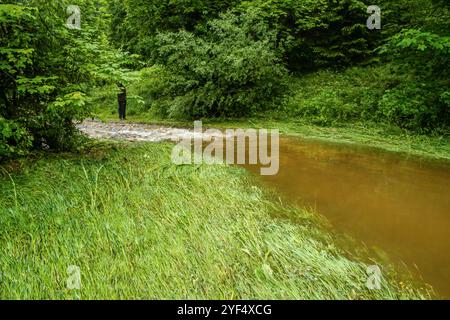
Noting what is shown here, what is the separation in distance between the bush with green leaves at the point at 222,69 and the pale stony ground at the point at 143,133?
155 centimetres

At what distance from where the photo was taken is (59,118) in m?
5.96

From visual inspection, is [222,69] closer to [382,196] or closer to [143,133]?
[143,133]

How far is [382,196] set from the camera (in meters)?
5.62

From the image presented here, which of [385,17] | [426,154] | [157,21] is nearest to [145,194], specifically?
[426,154]

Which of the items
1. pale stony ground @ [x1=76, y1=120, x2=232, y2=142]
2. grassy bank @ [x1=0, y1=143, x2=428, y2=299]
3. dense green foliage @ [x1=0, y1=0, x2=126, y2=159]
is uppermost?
dense green foliage @ [x1=0, y1=0, x2=126, y2=159]

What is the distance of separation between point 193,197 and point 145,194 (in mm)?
682

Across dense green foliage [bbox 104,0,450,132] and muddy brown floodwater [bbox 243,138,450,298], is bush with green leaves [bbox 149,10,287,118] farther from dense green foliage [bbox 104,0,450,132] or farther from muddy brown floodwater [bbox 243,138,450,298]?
muddy brown floodwater [bbox 243,138,450,298]

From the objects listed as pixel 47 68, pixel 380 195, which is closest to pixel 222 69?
pixel 47 68

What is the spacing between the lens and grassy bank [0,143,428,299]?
3102mm

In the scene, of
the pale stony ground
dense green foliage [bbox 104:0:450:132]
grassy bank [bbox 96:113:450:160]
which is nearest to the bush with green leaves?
dense green foliage [bbox 104:0:450:132]

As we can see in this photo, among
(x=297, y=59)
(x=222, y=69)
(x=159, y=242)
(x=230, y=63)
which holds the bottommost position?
(x=159, y=242)

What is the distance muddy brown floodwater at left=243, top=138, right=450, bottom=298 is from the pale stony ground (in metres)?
2.91

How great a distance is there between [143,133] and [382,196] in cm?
711
